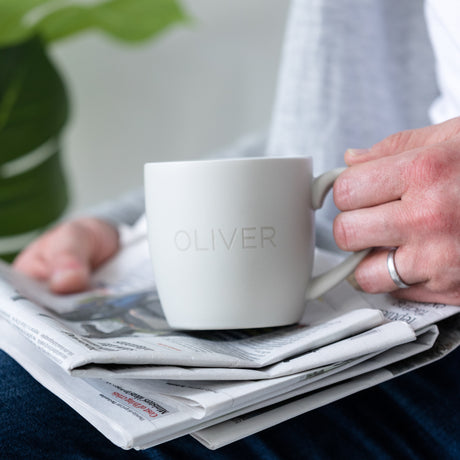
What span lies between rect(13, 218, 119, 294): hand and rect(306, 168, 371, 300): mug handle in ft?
1.04

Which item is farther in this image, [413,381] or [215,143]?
[215,143]

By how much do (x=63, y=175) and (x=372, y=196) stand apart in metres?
1.00

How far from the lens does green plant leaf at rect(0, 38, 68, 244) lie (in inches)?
45.8

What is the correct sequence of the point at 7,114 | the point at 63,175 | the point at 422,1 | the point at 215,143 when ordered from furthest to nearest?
the point at 215,143, the point at 63,175, the point at 7,114, the point at 422,1

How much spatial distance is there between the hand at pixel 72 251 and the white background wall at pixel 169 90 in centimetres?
86

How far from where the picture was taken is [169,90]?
1.61 metres

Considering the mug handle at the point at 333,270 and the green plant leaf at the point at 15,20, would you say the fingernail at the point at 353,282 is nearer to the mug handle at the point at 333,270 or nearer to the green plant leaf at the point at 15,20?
the mug handle at the point at 333,270

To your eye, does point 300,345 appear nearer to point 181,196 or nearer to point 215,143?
point 181,196

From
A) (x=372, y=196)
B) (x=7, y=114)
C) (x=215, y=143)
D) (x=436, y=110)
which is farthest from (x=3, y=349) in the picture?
(x=215, y=143)

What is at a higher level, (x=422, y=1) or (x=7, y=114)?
(x=422, y=1)

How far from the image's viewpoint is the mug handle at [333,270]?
443 mm

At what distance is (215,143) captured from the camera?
1631 millimetres

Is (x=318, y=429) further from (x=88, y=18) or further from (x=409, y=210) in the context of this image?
(x=88, y=18)

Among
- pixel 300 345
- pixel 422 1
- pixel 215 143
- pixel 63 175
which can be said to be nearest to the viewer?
pixel 300 345
